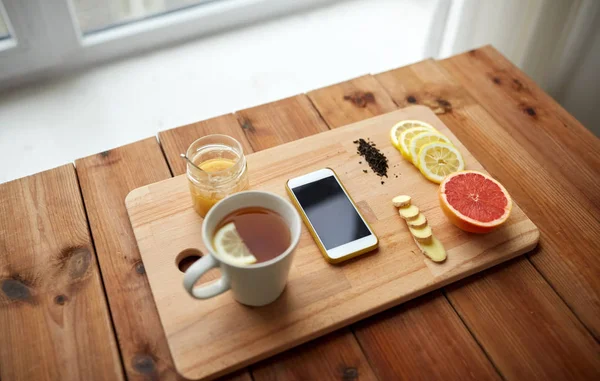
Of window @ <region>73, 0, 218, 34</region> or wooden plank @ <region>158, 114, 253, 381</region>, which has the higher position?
wooden plank @ <region>158, 114, 253, 381</region>

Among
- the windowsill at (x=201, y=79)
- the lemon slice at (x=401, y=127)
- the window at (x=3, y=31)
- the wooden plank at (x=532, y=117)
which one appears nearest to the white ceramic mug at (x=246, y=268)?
the lemon slice at (x=401, y=127)

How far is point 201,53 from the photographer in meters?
1.89

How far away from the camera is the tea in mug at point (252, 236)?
767mm

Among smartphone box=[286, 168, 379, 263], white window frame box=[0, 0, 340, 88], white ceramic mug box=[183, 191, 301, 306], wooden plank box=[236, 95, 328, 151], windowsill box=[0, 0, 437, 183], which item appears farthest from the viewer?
windowsill box=[0, 0, 437, 183]

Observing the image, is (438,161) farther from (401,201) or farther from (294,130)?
(294,130)

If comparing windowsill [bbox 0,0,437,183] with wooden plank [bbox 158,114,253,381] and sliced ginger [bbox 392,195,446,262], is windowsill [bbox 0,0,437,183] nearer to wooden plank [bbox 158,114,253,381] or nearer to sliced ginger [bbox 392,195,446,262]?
wooden plank [bbox 158,114,253,381]

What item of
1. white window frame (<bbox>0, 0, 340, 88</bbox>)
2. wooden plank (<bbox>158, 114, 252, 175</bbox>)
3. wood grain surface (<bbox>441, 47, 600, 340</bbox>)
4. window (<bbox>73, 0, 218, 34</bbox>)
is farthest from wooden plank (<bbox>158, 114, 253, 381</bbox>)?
window (<bbox>73, 0, 218, 34</bbox>)

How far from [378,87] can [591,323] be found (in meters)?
0.62

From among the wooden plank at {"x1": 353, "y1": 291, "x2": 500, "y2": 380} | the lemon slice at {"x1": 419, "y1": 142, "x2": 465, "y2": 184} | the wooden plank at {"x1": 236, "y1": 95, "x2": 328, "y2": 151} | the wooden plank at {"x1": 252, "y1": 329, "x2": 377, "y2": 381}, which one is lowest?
the wooden plank at {"x1": 252, "y1": 329, "x2": 377, "y2": 381}

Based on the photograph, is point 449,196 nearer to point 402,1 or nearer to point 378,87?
point 378,87

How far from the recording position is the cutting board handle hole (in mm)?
892

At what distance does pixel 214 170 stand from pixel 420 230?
0.36 metres

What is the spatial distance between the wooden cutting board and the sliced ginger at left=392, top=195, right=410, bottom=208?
1 cm

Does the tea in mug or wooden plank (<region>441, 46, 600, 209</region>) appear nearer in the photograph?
the tea in mug
